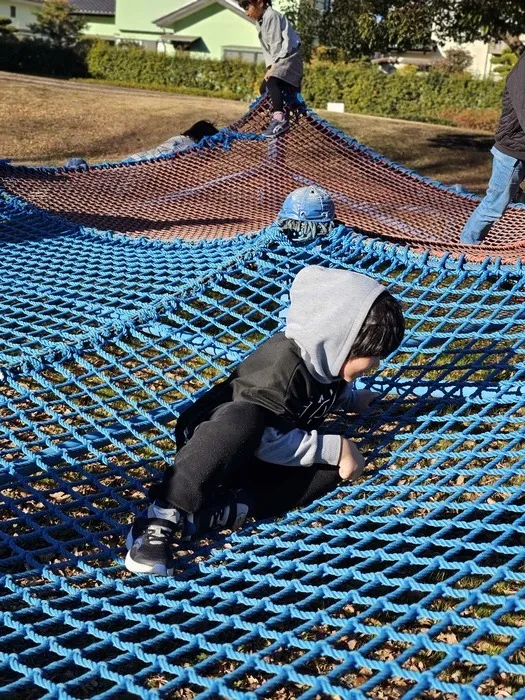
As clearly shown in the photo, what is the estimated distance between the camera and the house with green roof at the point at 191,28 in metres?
31.1

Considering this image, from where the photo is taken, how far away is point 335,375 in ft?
6.49

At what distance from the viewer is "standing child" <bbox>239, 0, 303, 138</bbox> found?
557cm

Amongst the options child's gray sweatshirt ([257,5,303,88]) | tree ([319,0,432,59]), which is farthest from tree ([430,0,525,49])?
child's gray sweatshirt ([257,5,303,88])

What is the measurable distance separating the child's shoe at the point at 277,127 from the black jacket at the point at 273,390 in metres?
3.82

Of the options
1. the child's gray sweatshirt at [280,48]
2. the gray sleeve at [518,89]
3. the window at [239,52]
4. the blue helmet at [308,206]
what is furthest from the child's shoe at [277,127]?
the window at [239,52]

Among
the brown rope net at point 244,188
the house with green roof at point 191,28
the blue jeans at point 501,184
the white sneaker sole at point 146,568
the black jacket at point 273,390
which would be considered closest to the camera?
the white sneaker sole at point 146,568

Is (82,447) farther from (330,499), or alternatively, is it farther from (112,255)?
(112,255)

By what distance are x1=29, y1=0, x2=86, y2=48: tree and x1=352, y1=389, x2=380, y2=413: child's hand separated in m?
26.0

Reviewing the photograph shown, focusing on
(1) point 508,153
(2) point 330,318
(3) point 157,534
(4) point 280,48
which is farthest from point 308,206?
(4) point 280,48

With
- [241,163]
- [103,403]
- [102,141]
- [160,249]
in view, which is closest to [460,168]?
[102,141]

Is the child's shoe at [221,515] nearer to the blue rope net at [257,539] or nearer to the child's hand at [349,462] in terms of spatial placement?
the blue rope net at [257,539]

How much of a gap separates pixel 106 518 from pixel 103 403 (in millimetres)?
625

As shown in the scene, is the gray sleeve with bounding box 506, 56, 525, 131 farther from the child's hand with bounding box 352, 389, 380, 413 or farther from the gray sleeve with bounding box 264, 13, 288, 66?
the gray sleeve with bounding box 264, 13, 288, 66

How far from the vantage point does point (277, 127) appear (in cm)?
558
